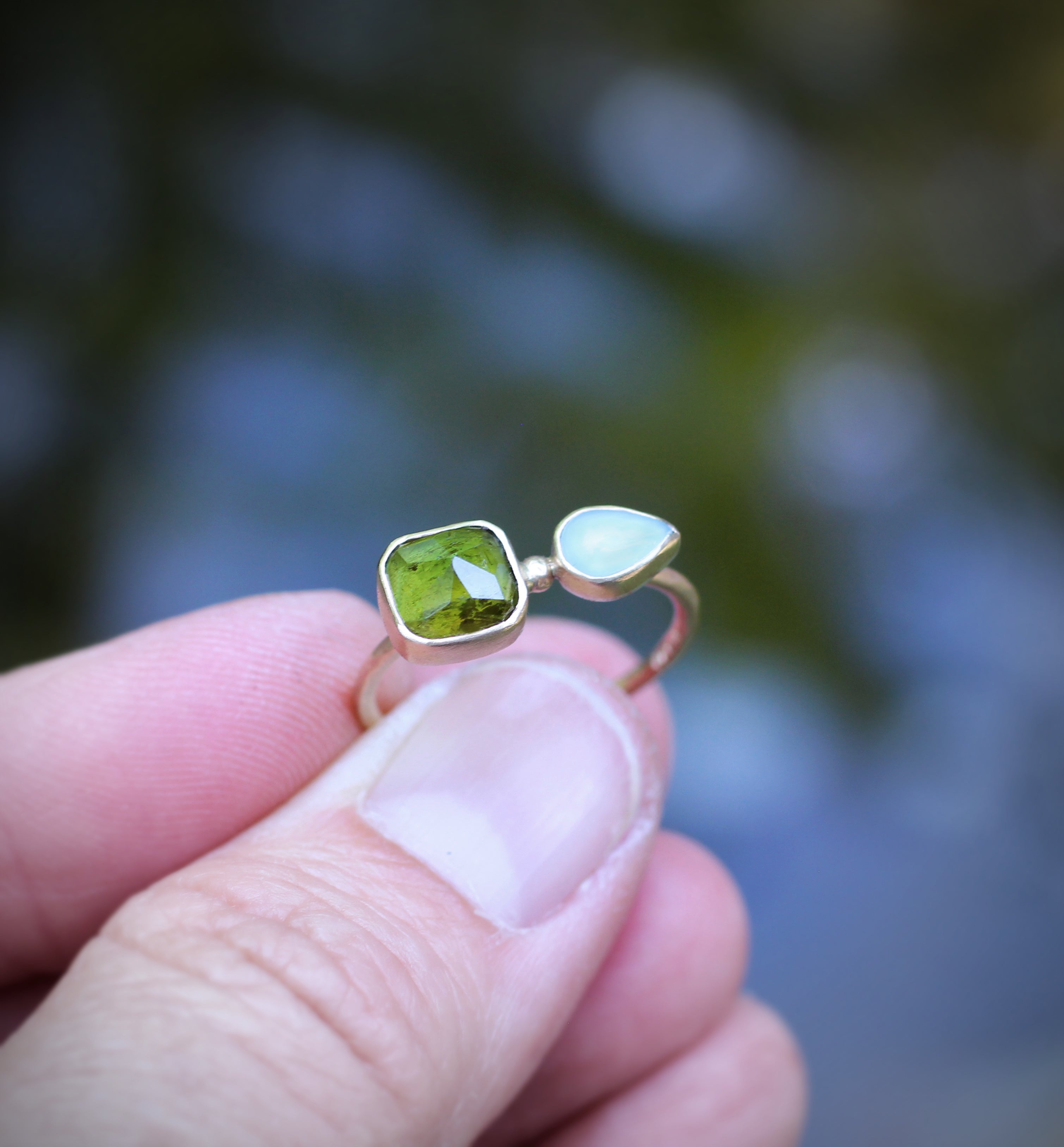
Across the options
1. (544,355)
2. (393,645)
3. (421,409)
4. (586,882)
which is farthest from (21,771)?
(544,355)

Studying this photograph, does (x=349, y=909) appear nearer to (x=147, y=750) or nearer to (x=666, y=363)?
(x=147, y=750)

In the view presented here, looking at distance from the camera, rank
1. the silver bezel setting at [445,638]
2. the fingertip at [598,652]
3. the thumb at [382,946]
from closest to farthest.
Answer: the thumb at [382,946]
the silver bezel setting at [445,638]
the fingertip at [598,652]

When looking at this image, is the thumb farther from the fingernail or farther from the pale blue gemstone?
the pale blue gemstone

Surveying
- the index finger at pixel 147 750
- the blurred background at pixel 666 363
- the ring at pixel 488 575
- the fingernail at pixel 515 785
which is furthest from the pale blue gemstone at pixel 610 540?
the blurred background at pixel 666 363

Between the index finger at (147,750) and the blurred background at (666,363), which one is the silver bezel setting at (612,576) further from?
the blurred background at (666,363)

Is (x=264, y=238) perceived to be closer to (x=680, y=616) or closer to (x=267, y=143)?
(x=267, y=143)

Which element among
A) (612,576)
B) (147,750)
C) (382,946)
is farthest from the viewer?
(147,750)

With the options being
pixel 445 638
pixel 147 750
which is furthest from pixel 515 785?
pixel 147 750
